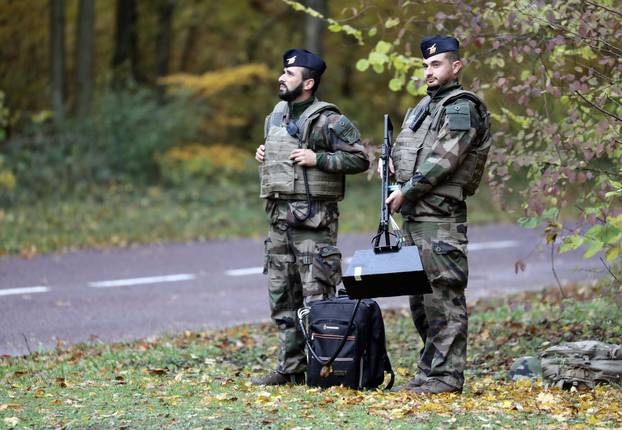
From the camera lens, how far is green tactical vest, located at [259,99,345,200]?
23.1 feet

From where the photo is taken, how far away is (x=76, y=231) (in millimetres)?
15531

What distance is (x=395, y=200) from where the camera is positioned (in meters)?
6.50

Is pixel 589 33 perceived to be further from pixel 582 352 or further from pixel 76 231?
pixel 76 231

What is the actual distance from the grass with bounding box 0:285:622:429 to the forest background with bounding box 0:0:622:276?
1068 mm

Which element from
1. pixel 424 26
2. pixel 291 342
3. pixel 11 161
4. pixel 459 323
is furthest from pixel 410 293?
pixel 11 161

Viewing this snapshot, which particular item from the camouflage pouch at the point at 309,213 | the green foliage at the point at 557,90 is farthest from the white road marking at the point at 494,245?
the camouflage pouch at the point at 309,213

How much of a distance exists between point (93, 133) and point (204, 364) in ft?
40.3

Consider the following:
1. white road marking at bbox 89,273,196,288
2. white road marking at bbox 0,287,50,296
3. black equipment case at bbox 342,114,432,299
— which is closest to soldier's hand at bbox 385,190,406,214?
black equipment case at bbox 342,114,432,299

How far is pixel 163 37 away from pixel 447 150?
21.7m

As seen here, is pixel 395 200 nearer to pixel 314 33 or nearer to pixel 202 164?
pixel 314 33

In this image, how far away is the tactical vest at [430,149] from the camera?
656 centimetres

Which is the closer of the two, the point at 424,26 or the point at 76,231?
the point at 424,26

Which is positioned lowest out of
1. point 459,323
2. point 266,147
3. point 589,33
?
point 459,323

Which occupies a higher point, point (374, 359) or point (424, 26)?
point (424, 26)
